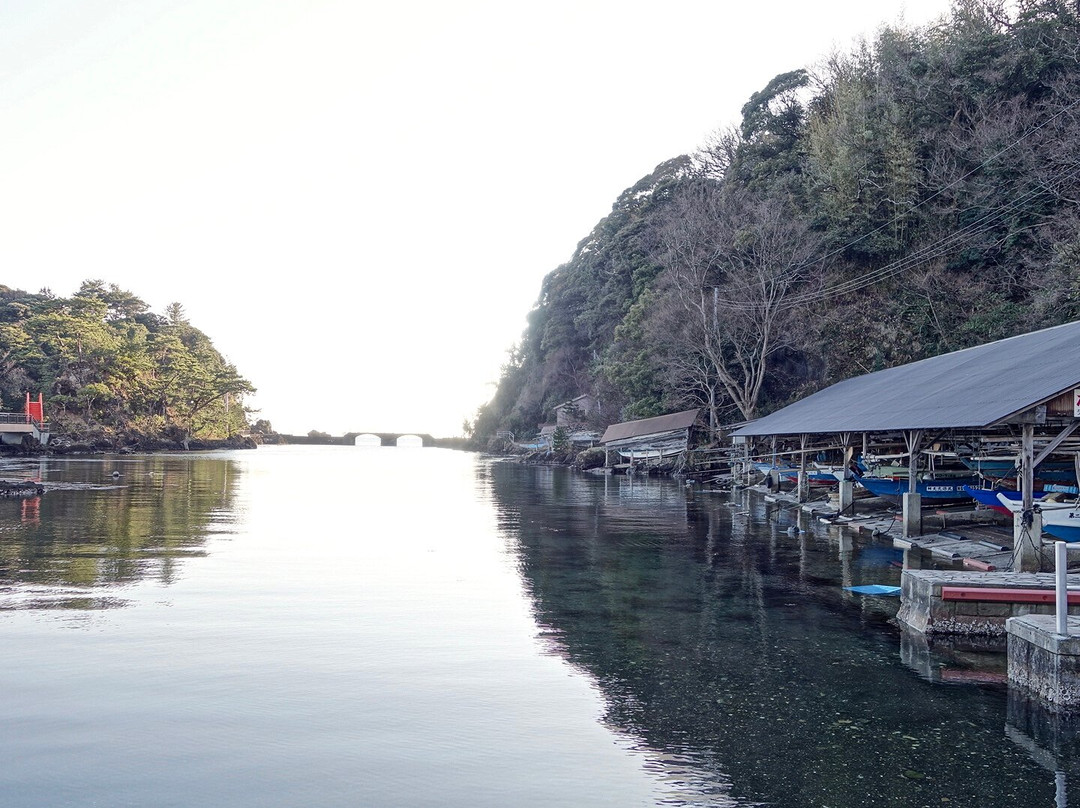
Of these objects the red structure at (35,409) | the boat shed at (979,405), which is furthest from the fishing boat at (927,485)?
the red structure at (35,409)

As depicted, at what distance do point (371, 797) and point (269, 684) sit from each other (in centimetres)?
315

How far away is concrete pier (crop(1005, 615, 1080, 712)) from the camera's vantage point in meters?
8.05

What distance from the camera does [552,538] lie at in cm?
2162

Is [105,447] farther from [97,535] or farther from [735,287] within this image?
[97,535]

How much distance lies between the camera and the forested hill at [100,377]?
77875mm

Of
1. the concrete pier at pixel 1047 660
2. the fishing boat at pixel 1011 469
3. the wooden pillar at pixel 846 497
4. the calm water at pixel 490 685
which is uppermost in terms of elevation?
the fishing boat at pixel 1011 469

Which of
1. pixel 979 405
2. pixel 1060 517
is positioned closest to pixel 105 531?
pixel 979 405

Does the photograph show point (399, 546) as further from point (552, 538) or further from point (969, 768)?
point (969, 768)

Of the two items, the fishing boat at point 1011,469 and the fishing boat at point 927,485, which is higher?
the fishing boat at point 1011,469

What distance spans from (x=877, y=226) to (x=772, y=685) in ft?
127

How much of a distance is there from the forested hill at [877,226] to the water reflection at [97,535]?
27656 mm

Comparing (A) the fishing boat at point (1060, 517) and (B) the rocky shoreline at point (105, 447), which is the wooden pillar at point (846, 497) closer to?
(A) the fishing boat at point (1060, 517)

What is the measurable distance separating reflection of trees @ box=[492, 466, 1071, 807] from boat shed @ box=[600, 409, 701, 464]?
29877 mm

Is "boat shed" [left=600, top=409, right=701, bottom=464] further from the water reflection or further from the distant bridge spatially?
the distant bridge
